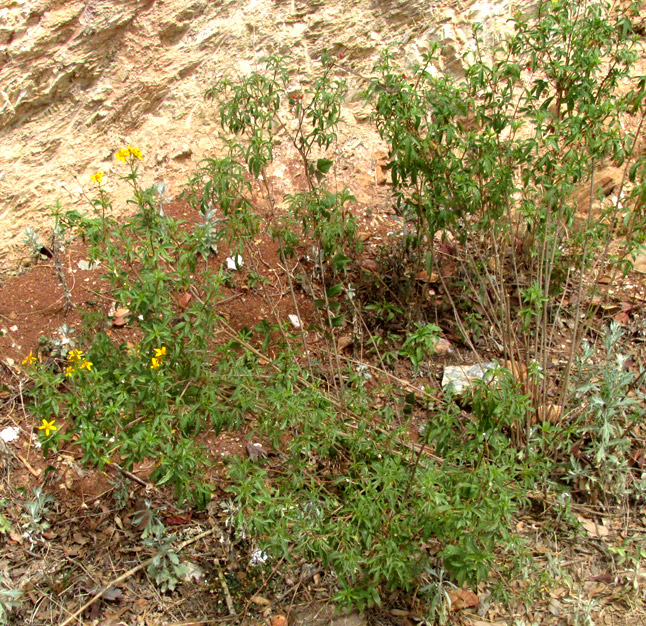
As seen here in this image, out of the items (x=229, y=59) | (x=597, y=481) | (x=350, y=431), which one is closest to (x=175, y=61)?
(x=229, y=59)

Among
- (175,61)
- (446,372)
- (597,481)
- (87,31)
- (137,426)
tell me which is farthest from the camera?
(175,61)

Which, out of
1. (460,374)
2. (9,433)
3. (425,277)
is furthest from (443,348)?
(9,433)

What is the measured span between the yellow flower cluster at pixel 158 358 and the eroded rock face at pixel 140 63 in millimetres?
2249

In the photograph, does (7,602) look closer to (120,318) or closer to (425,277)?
(120,318)

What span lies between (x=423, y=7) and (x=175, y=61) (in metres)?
1.83

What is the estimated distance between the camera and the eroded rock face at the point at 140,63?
4496 mm

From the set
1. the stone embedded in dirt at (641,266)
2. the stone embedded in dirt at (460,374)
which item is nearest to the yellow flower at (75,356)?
the stone embedded in dirt at (460,374)

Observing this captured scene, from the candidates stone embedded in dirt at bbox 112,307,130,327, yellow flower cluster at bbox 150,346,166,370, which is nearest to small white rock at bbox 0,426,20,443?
stone embedded in dirt at bbox 112,307,130,327

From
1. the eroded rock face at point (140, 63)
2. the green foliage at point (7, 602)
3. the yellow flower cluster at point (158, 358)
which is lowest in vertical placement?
the green foliage at point (7, 602)

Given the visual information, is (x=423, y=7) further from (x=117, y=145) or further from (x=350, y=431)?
(x=350, y=431)

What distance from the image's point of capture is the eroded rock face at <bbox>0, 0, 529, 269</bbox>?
177 inches

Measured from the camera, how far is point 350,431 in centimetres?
316

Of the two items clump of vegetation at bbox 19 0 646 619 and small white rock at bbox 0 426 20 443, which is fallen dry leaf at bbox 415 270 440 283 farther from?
small white rock at bbox 0 426 20 443

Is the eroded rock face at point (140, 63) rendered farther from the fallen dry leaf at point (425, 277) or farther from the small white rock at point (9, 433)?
the fallen dry leaf at point (425, 277)
